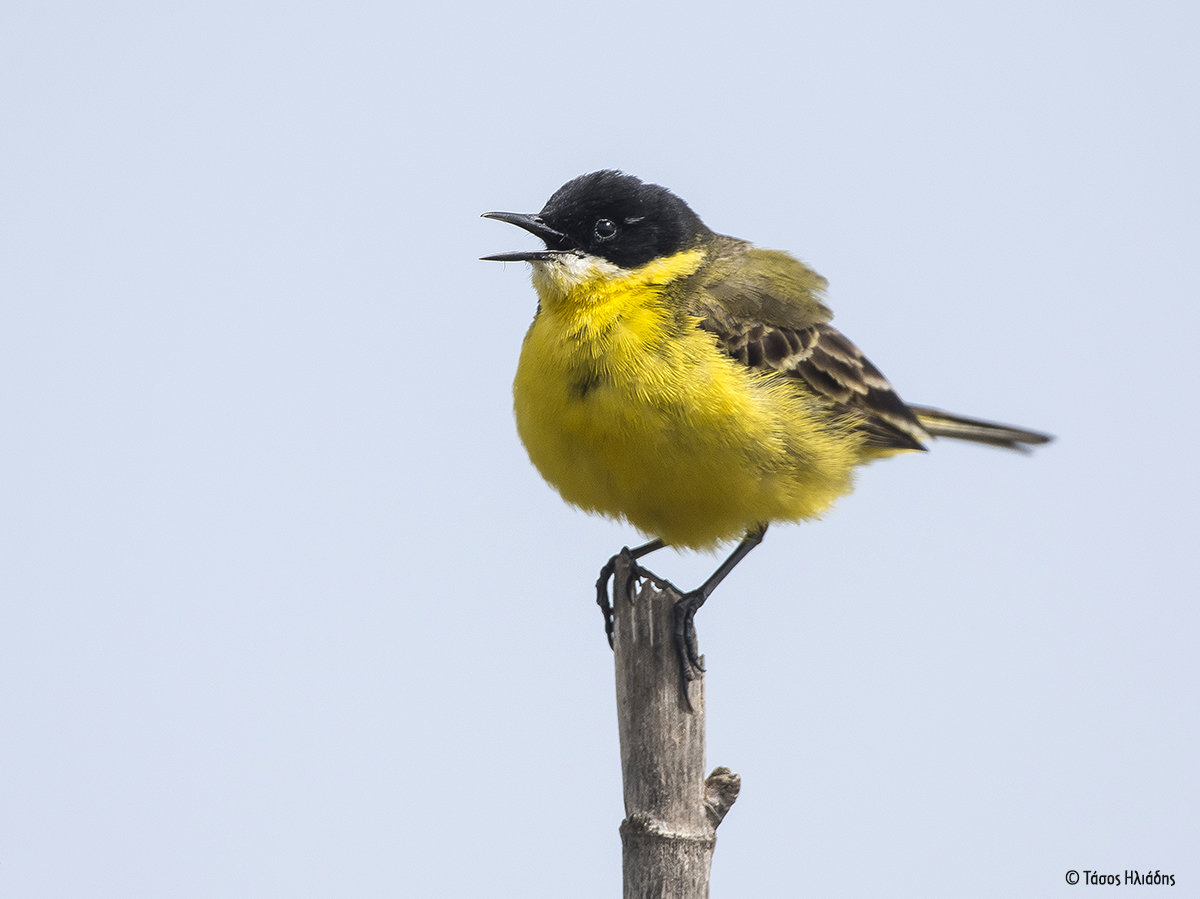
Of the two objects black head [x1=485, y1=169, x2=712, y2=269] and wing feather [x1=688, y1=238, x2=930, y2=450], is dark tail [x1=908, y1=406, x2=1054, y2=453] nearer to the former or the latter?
wing feather [x1=688, y1=238, x2=930, y2=450]

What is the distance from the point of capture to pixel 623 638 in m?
5.07

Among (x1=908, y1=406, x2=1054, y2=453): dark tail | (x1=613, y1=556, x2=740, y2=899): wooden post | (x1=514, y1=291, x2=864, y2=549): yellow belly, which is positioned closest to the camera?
(x1=613, y1=556, x2=740, y2=899): wooden post

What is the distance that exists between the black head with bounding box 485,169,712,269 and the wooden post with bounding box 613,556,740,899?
5.62ft

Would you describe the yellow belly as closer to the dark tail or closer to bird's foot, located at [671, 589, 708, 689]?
bird's foot, located at [671, 589, 708, 689]

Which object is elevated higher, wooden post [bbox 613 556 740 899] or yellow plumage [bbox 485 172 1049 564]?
yellow plumage [bbox 485 172 1049 564]

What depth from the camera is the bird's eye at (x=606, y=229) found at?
585 centimetres

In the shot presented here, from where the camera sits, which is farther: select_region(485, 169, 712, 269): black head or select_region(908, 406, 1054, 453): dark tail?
select_region(908, 406, 1054, 453): dark tail

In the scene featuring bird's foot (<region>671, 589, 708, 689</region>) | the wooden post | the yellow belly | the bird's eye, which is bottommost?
the wooden post

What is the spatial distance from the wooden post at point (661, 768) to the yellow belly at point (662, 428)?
1.67ft

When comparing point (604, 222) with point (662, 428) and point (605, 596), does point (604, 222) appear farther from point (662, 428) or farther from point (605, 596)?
point (605, 596)

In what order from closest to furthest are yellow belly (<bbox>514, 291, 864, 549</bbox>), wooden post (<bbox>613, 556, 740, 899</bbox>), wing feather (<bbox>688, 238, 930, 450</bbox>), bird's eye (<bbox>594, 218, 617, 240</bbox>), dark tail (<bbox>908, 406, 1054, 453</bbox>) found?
wooden post (<bbox>613, 556, 740, 899</bbox>)
yellow belly (<bbox>514, 291, 864, 549</bbox>)
wing feather (<bbox>688, 238, 930, 450</bbox>)
bird's eye (<bbox>594, 218, 617, 240</bbox>)
dark tail (<bbox>908, 406, 1054, 453</bbox>)

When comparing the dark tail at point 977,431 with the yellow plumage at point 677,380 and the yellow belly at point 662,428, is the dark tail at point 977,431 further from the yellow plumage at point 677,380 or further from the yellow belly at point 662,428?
the yellow belly at point 662,428

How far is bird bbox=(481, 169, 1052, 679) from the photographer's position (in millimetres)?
5223

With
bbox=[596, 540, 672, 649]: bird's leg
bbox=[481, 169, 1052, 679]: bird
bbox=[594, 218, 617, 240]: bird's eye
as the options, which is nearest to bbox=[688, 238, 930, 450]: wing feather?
bbox=[481, 169, 1052, 679]: bird
